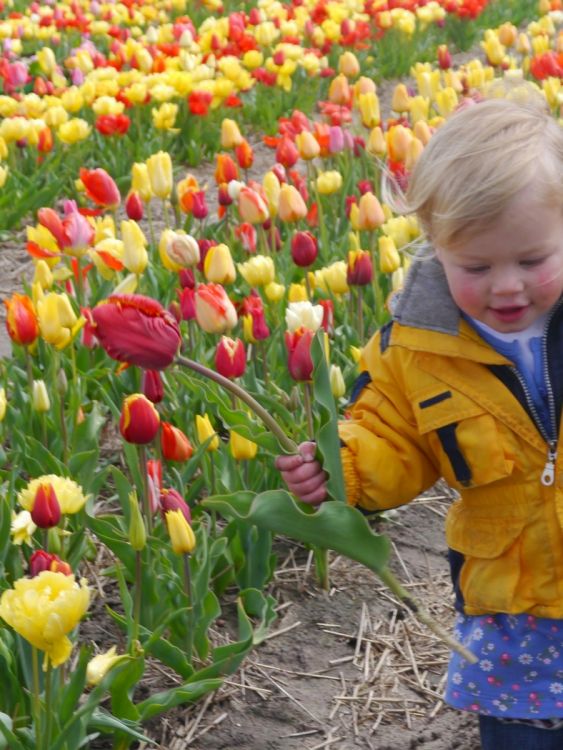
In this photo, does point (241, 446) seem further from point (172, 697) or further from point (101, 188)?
point (101, 188)

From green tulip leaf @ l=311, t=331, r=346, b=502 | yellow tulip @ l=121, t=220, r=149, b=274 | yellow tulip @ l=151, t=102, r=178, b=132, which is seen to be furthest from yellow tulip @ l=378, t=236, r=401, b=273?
yellow tulip @ l=151, t=102, r=178, b=132

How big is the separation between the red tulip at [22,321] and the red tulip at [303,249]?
732 mm

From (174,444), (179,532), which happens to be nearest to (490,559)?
(179,532)

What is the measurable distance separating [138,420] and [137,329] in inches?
14.5

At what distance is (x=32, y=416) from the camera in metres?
3.00

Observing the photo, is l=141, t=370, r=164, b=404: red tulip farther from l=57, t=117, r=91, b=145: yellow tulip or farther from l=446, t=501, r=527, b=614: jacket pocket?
l=57, t=117, r=91, b=145: yellow tulip

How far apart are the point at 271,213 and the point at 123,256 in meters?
0.70

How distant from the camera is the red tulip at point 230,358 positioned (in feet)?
Result: 8.52

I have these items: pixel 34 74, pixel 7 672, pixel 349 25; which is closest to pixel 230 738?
pixel 7 672

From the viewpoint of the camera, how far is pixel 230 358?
2.60 metres

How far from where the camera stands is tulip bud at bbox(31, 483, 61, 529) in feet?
6.93

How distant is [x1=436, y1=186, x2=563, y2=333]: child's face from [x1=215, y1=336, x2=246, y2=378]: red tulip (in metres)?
0.77

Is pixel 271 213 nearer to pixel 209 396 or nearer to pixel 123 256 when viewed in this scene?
pixel 123 256

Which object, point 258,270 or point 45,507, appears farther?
point 258,270
